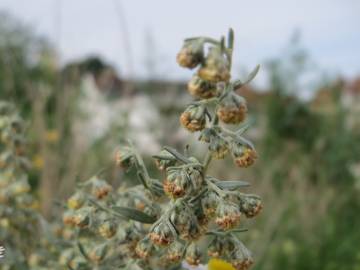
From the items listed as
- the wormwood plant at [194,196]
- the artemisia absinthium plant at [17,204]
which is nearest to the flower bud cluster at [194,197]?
the wormwood plant at [194,196]

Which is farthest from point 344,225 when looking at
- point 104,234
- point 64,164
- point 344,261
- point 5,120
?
point 104,234

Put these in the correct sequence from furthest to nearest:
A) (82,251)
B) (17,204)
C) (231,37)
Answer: (17,204)
(82,251)
(231,37)

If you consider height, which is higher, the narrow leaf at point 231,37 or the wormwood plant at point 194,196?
the narrow leaf at point 231,37

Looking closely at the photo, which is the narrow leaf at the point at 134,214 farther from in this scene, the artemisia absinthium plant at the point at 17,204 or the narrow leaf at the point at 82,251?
the artemisia absinthium plant at the point at 17,204

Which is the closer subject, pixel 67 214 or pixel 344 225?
pixel 67 214

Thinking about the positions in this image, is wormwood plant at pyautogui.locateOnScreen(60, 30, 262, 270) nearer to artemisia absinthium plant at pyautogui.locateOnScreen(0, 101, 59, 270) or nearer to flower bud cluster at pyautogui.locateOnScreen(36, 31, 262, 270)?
flower bud cluster at pyautogui.locateOnScreen(36, 31, 262, 270)

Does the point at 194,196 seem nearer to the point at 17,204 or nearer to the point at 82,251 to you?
the point at 82,251

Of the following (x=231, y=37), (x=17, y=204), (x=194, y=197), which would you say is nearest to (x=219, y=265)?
(x=194, y=197)

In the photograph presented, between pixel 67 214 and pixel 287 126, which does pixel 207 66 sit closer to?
pixel 67 214
